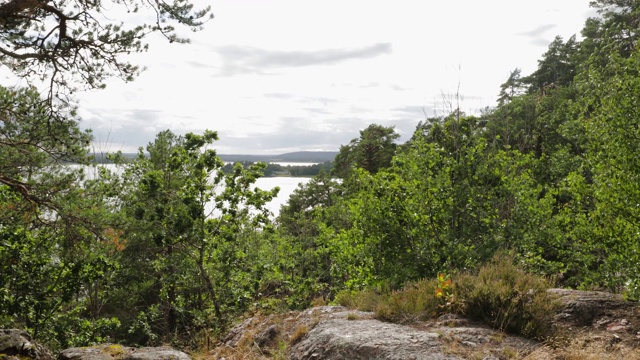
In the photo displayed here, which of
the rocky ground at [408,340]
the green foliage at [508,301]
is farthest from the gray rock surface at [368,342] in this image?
the green foliage at [508,301]

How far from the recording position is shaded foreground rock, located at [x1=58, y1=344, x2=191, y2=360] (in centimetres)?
675

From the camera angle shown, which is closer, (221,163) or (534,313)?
(534,313)

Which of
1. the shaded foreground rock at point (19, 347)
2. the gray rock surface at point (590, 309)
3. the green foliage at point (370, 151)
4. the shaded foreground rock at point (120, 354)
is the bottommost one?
the shaded foreground rock at point (120, 354)

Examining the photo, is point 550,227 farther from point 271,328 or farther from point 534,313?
point 271,328

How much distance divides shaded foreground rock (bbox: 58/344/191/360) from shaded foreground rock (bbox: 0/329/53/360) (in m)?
0.33

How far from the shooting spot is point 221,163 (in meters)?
15.4

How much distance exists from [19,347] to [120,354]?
4.63 feet

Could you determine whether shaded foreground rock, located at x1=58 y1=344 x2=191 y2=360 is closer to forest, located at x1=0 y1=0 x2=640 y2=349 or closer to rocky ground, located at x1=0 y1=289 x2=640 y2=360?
rocky ground, located at x1=0 y1=289 x2=640 y2=360

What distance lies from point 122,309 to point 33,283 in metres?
14.1

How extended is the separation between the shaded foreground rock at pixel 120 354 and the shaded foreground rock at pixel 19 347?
331 mm

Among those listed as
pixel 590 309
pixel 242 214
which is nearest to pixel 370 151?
pixel 242 214

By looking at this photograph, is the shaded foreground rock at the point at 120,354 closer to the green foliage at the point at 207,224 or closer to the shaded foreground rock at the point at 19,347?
the shaded foreground rock at the point at 19,347

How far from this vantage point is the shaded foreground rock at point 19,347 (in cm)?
625

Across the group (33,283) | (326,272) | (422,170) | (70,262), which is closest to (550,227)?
(422,170)
